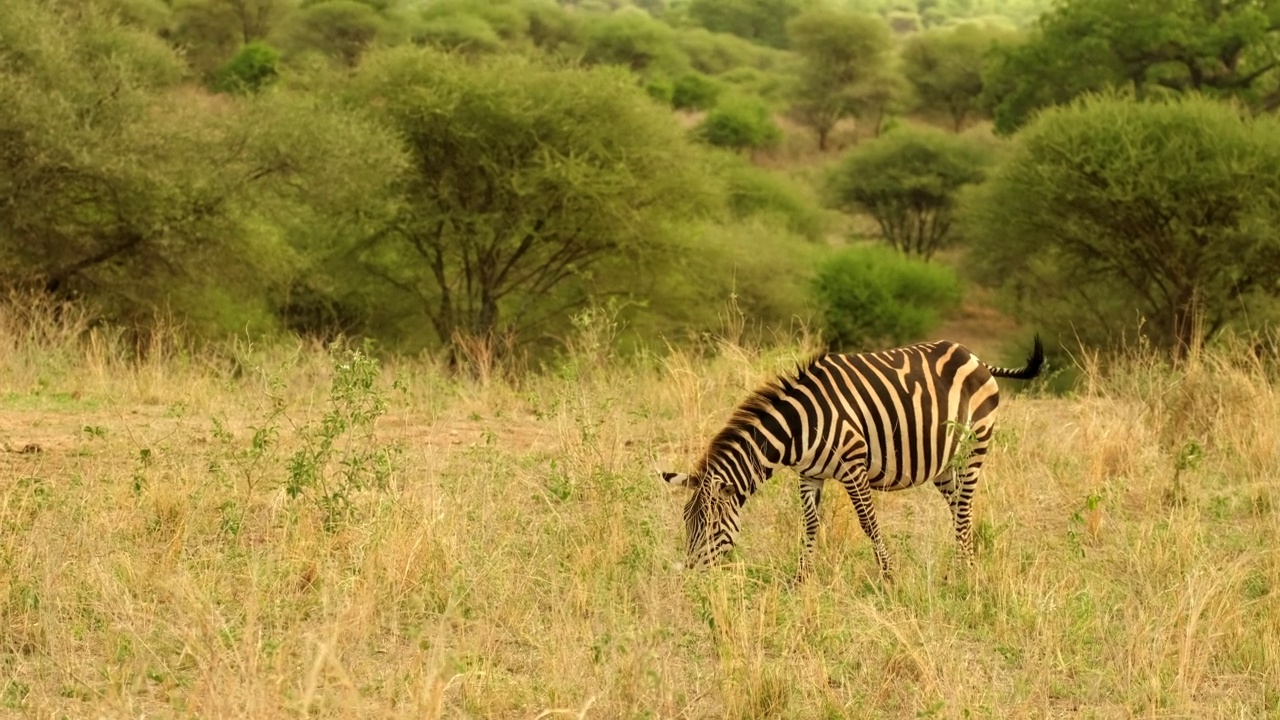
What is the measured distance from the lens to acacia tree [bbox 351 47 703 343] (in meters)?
17.0

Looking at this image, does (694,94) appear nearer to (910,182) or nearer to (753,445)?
(910,182)

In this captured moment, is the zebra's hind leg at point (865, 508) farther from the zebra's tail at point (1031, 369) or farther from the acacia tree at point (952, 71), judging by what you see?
the acacia tree at point (952, 71)

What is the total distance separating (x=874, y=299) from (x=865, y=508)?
19.8m

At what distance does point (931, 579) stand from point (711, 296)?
15086 mm

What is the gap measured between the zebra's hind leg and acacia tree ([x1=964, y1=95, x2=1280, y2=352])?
1343 cm

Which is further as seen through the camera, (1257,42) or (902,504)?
(1257,42)

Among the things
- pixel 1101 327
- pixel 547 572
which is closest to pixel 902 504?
pixel 547 572

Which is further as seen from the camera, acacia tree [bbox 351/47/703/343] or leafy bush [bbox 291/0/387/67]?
leafy bush [bbox 291/0/387/67]

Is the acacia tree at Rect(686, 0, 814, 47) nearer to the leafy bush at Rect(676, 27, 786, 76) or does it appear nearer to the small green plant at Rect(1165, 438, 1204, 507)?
the leafy bush at Rect(676, 27, 786, 76)

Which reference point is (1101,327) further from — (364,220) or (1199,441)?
(1199,441)

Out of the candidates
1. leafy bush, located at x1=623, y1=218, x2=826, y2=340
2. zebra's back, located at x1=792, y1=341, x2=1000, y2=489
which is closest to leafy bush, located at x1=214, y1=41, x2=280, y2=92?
leafy bush, located at x1=623, y1=218, x2=826, y2=340

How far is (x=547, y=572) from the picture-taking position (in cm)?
488

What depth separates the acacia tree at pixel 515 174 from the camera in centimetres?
1702

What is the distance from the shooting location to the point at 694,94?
41.9 metres
